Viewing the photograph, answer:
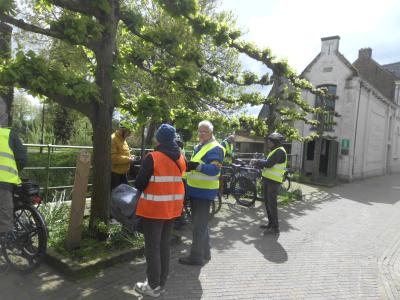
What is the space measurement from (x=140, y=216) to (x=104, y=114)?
81.1 inches

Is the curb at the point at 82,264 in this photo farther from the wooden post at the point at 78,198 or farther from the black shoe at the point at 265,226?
the black shoe at the point at 265,226

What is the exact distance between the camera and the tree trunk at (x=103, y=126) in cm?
543

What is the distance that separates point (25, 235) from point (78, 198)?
2.53ft

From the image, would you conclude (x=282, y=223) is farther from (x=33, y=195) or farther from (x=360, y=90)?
(x=360, y=90)

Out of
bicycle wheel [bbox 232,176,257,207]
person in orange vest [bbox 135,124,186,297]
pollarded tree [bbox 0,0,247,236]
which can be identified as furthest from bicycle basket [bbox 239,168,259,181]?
person in orange vest [bbox 135,124,186,297]

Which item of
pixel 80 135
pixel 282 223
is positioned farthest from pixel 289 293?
pixel 80 135

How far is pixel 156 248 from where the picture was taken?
4.00 meters

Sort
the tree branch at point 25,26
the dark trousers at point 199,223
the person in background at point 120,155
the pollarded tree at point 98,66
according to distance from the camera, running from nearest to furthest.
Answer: the pollarded tree at point 98,66 → the tree branch at point 25,26 → the dark trousers at point 199,223 → the person in background at point 120,155

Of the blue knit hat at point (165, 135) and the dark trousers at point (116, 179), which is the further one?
the dark trousers at point (116, 179)

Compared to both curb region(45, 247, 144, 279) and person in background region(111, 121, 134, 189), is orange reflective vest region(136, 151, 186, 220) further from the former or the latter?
person in background region(111, 121, 134, 189)

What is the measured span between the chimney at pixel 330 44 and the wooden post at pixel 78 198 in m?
19.3

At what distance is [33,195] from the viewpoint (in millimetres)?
4547

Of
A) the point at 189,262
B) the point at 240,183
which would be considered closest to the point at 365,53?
the point at 240,183

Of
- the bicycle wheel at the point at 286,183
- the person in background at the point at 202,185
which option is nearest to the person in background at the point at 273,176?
the person in background at the point at 202,185
